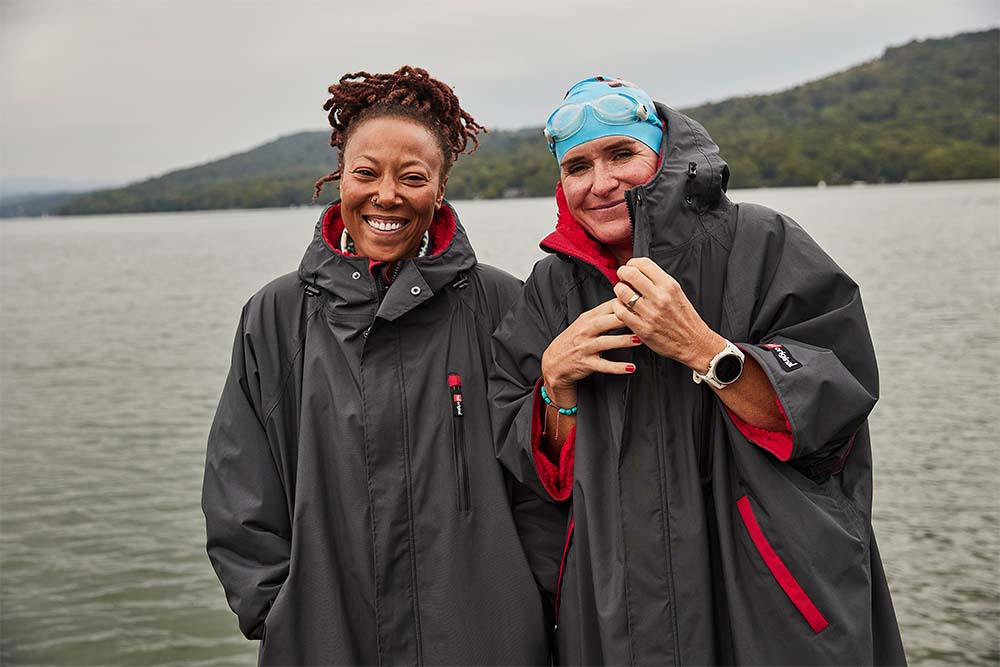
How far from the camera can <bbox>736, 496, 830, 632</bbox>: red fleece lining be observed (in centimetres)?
267

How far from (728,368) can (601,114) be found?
0.95 m

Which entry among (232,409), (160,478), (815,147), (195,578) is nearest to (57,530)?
(160,478)

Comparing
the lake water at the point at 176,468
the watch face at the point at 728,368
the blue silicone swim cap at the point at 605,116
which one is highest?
the blue silicone swim cap at the point at 605,116

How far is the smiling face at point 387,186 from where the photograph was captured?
3.34m

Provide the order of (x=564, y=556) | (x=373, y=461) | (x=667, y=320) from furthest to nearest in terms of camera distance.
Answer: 1. (x=373, y=461)
2. (x=564, y=556)
3. (x=667, y=320)

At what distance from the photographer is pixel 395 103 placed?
344cm

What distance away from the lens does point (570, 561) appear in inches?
120

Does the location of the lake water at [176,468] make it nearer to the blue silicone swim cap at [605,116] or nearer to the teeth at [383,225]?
the teeth at [383,225]

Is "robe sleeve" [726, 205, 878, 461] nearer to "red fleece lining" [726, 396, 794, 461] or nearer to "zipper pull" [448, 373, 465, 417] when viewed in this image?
"red fleece lining" [726, 396, 794, 461]

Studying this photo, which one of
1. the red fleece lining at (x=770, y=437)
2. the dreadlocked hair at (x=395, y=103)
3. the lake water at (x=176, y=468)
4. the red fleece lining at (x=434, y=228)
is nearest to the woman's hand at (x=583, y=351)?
the red fleece lining at (x=770, y=437)

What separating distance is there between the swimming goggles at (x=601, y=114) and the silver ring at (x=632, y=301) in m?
0.65

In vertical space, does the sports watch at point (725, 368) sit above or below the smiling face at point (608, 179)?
below

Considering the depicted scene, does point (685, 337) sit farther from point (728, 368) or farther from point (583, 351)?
point (583, 351)

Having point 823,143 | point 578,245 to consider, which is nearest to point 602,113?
point 578,245
